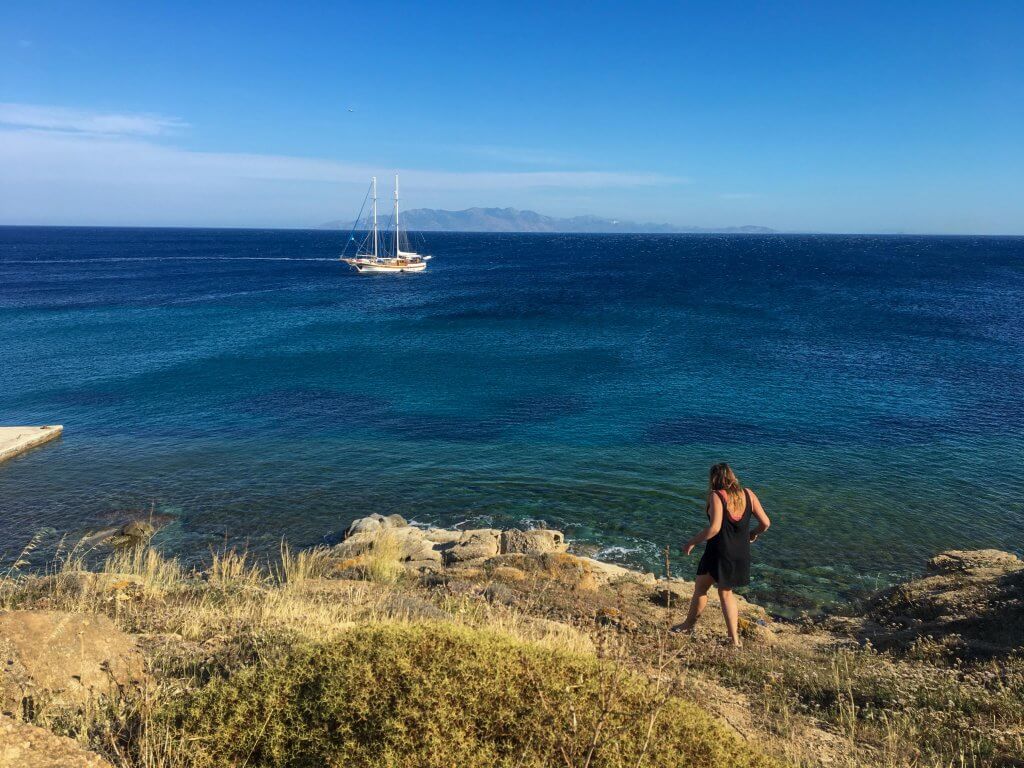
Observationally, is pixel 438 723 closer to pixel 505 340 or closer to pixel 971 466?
pixel 971 466

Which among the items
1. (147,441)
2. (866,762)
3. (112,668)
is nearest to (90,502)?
(147,441)

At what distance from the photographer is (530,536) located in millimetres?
13352


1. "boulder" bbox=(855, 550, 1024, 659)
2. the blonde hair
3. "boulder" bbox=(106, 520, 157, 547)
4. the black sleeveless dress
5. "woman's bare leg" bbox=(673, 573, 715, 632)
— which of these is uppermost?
the blonde hair

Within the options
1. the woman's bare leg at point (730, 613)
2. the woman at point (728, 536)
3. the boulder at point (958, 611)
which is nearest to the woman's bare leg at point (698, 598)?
the woman at point (728, 536)

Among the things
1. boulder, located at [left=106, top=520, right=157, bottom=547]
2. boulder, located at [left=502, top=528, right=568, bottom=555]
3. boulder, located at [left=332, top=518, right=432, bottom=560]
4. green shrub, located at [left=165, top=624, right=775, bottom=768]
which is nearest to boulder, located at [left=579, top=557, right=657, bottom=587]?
boulder, located at [left=502, top=528, right=568, bottom=555]

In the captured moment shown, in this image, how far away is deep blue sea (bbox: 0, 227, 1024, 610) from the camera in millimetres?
15445

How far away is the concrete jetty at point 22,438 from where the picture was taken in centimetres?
1958

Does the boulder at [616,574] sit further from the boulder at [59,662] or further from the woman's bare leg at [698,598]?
the boulder at [59,662]

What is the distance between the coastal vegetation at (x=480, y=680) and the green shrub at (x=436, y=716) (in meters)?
0.01

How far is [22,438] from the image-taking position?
2022 centimetres

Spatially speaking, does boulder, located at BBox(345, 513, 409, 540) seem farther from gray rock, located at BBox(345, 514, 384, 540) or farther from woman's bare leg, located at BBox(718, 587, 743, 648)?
woman's bare leg, located at BBox(718, 587, 743, 648)

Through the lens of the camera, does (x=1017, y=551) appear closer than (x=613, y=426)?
Yes

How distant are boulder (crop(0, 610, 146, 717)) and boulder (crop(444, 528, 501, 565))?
7.35 metres

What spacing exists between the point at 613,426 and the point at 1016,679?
16517mm
